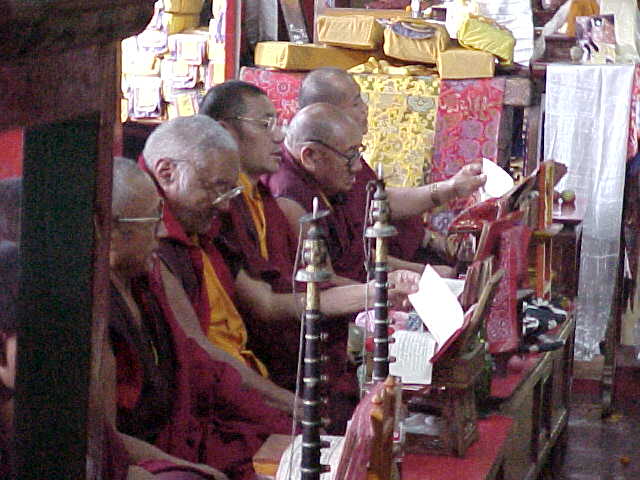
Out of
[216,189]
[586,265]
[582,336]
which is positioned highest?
[216,189]

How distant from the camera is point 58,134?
0.55 m

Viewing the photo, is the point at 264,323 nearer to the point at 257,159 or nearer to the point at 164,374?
the point at 257,159

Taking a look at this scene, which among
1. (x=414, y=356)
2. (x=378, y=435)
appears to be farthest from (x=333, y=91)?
(x=378, y=435)

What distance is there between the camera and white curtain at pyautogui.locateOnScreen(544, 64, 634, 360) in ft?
14.9

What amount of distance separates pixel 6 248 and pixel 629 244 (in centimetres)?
415

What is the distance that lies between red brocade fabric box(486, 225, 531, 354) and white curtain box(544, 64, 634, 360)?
74.5 inches

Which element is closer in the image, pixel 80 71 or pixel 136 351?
pixel 80 71

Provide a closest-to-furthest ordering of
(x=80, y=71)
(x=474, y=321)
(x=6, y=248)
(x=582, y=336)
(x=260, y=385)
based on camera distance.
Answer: (x=80, y=71) < (x=6, y=248) < (x=474, y=321) < (x=260, y=385) < (x=582, y=336)

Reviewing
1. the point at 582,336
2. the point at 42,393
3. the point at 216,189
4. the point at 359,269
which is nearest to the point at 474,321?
the point at 216,189

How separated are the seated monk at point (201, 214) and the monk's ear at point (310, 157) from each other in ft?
2.22

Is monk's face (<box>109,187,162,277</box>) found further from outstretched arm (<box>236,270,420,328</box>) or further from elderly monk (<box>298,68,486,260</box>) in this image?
elderly monk (<box>298,68,486,260</box>)

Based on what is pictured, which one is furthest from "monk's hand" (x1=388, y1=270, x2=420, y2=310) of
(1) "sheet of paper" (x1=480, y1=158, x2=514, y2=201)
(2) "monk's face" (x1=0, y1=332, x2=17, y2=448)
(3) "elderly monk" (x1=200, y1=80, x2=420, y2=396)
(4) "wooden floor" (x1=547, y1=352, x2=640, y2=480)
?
(2) "monk's face" (x1=0, y1=332, x2=17, y2=448)

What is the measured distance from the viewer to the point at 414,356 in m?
2.13

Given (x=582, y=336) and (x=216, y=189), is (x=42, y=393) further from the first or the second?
(x=582, y=336)
